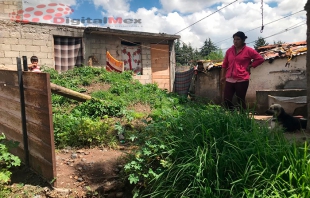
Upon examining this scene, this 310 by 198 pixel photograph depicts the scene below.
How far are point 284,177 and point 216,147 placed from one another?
637 mm

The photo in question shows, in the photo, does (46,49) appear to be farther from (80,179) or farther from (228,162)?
(228,162)

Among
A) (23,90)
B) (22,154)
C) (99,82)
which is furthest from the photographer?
(99,82)

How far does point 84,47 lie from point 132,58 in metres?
2.50

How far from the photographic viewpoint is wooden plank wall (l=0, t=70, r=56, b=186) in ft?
8.71

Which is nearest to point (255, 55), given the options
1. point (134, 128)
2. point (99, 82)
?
point (134, 128)

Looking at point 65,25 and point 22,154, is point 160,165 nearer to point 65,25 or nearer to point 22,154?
point 22,154

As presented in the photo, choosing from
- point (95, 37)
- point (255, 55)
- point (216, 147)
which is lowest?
point (216, 147)

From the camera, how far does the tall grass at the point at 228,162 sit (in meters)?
1.99

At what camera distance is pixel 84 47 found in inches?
424

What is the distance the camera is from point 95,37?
1105 centimetres

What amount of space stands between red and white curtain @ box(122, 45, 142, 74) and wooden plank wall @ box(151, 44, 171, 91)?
830mm

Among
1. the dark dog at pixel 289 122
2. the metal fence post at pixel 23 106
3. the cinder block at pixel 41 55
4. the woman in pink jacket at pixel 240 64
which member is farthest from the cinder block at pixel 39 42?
the dark dog at pixel 289 122

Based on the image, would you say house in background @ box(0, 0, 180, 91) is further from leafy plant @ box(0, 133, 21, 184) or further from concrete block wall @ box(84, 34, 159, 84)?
leafy plant @ box(0, 133, 21, 184)

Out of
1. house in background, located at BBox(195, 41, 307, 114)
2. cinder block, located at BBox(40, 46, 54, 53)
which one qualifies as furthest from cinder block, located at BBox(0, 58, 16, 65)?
house in background, located at BBox(195, 41, 307, 114)
